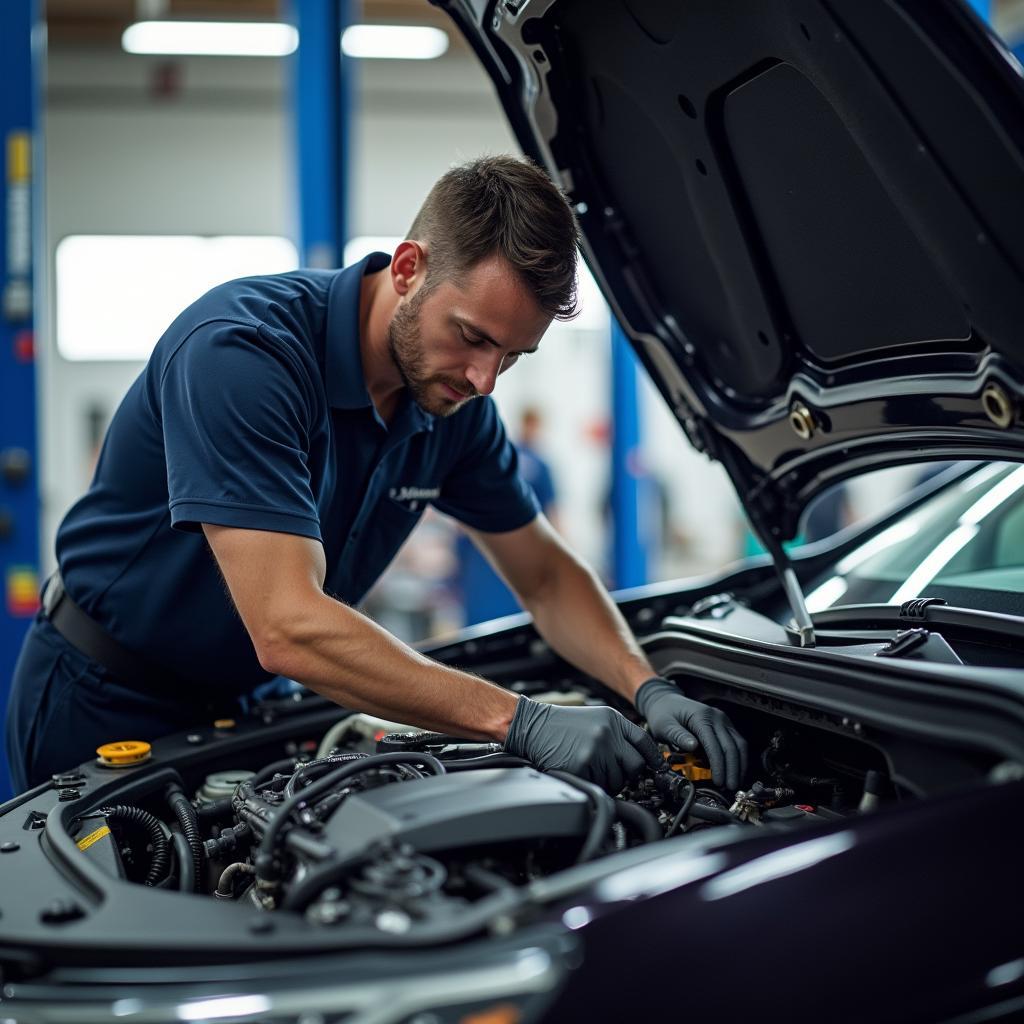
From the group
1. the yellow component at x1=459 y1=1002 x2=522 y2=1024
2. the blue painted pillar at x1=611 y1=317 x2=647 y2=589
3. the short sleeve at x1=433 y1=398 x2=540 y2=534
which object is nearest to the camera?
the yellow component at x1=459 y1=1002 x2=522 y2=1024

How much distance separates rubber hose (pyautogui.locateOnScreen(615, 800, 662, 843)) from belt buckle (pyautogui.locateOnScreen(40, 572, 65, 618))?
1.13 m

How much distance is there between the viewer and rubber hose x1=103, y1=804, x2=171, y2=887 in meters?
1.46

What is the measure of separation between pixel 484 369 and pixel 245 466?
1.35 feet

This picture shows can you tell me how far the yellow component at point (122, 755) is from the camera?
5.43ft

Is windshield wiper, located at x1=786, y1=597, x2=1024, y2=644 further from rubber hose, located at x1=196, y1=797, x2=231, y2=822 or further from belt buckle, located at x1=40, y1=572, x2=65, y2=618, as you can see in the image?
belt buckle, located at x1=40, y1=572, x2=65, y2=618

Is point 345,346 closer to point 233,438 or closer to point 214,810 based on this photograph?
point 233,438

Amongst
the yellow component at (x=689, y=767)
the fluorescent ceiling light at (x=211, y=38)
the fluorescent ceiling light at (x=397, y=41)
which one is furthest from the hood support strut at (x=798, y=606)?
the fluorescent ceiling light at (x=397, y=41)

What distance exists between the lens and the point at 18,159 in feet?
11.5

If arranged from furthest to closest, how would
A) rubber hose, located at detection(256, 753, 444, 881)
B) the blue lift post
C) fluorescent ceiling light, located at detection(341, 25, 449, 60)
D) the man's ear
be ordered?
fluorescent ceiling light, located at detection(341, 25, 449, 60)
the blue lift post
the man's ear
rubber hose, located at detection(256, 753, 444, 881)

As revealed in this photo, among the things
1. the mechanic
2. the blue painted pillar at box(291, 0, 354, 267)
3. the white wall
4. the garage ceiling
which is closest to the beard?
the mechanic

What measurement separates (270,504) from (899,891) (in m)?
0.94

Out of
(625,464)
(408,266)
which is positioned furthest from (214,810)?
(625,464)

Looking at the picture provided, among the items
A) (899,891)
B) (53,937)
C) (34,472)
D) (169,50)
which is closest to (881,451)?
(899,891)

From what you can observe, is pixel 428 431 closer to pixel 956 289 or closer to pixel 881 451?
pixel 881 451
